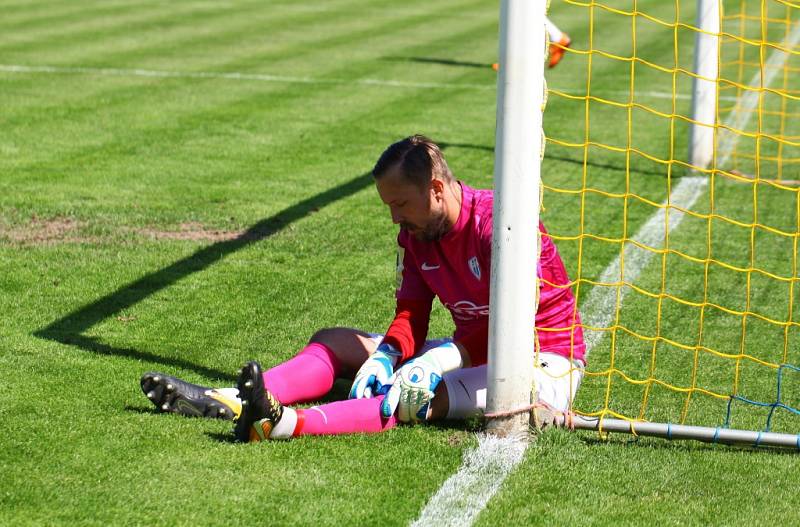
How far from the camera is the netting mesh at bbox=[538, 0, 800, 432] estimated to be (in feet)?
18.4

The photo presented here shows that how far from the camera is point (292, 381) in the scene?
5145 mm

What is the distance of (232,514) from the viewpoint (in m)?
4.07

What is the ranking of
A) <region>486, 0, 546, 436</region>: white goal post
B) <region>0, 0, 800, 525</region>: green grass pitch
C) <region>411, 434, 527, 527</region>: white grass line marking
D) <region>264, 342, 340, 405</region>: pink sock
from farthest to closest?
<region>264, 342, 340, 405</region>: pink sock → <region>486, 0, 546, 436</region>: white goal post → <region>0, 0, 800, 525</region>: green grass pitch → <region>411, 434, 527, 527</region>: white grass line marking

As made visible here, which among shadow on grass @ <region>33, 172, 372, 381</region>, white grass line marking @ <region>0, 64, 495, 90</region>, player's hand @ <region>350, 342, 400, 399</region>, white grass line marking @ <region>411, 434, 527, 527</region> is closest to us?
white grass line marking @ <region>411, 434, 527, 527</region>

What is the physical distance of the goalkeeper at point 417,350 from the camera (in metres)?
4.78

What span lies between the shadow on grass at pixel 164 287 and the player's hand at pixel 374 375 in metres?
0.75

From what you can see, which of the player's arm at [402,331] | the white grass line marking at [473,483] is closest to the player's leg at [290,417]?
the player's arm at [402,331]

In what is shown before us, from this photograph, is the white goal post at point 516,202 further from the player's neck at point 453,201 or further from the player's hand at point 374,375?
the player's hand at point 374,375

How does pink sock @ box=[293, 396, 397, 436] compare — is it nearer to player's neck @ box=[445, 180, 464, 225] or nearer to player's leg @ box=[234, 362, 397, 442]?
player's leg @ box=[234, 362, 397, 442]

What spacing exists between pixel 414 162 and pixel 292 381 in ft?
3.47

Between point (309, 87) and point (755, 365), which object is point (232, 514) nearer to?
point (755, 365)

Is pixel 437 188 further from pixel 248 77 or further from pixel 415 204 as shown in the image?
pixel 248 77

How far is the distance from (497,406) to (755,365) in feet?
5.77

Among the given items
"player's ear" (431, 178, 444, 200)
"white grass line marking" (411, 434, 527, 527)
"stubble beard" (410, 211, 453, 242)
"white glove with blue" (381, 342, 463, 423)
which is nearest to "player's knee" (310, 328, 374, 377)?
"white glove with blue" (381, 342, 463, 423)
